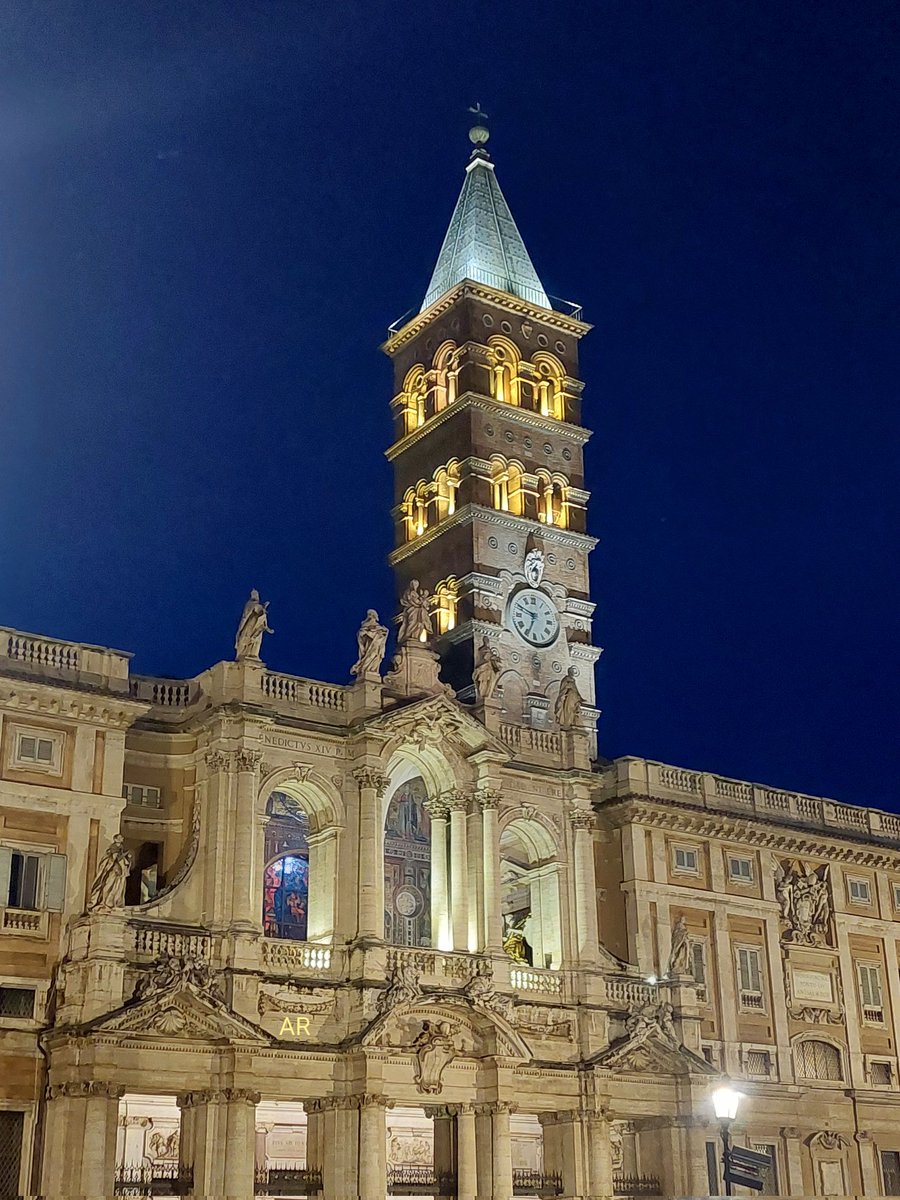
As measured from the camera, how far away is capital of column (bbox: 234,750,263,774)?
166 ft

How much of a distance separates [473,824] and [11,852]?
16.0 meters

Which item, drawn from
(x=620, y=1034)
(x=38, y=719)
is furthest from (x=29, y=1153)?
(x=620, y=1034)

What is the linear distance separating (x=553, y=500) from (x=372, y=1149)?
115 feet

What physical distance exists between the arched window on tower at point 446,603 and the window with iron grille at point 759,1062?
2231 centimetres

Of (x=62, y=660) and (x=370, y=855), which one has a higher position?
(x=62, y=660)

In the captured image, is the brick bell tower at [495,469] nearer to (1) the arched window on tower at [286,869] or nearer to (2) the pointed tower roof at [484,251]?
(2) the pointed tower roof at [484,251]

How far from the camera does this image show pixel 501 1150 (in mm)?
50938

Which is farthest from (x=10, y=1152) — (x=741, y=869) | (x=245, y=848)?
(x=741, y=869)

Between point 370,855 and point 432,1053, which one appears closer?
point 432,1053

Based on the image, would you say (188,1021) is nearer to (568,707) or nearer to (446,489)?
(568,707)

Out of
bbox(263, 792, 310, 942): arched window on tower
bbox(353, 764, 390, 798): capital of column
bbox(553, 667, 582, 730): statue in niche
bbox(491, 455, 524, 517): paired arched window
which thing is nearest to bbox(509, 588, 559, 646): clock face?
bbox(491, 455, 524, 517): paired arched window

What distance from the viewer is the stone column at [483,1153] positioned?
5062cm

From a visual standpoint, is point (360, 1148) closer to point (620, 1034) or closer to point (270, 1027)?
point (270, 1027)

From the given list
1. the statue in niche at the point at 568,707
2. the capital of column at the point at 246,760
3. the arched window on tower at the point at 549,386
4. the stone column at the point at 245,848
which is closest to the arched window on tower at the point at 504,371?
the arched window on tower at the point at 549,386
